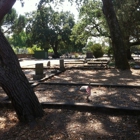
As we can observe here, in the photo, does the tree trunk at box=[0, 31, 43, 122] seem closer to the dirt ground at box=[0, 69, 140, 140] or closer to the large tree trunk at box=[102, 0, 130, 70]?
the dirt ground at box=[0, 69, 140, 140]

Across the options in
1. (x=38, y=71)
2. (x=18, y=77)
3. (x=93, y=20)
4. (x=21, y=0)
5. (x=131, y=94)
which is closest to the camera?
(x=18, y=77)

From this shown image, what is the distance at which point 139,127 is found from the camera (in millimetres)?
3434

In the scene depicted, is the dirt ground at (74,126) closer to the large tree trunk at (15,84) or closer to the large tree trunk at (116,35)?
the large tree trunk at (15,84)

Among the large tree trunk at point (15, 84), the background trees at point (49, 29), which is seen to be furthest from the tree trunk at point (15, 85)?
the background trees at point (49, 29)

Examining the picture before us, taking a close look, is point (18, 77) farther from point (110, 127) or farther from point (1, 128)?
point (110, 127)

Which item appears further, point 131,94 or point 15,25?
point 15,25

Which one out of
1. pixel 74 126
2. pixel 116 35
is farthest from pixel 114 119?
pixel 116 35

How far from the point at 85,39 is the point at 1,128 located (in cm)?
2411

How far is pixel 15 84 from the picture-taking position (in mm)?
3633

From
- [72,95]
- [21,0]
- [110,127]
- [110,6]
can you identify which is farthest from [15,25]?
[110,127]

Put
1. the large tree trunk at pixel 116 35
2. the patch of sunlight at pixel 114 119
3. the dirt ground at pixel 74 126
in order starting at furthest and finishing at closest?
the large tree trunk at pixel 116 35 → the patch of sunlight at pixel 114 119 → the dirt ground at pixel 74 126

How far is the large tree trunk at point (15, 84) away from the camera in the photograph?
3527 millimetres

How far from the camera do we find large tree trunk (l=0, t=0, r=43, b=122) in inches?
139

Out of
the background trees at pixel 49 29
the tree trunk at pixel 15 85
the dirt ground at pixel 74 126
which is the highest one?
the background trees at pixel 49 29
